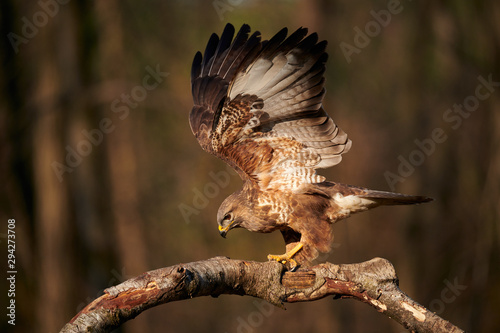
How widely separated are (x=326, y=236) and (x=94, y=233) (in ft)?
19.9

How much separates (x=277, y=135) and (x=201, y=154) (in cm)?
857

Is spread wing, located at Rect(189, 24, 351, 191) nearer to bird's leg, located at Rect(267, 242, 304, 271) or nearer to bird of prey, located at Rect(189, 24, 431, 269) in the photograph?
bird of prey, located at Rect(189, 24, 431, 269)

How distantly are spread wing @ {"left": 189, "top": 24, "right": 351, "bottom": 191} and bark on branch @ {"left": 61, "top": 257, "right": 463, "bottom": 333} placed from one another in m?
1.28

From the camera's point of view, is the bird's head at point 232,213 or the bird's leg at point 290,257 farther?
the bird's head at point 232,213

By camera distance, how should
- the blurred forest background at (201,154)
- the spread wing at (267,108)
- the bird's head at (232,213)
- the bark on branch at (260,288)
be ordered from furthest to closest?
the blurred forest background at (201,154)
the bird's head at (232,213)
the spread wing at (267,108)
the bark on branch at (260,288)

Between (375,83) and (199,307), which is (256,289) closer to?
(375,83)

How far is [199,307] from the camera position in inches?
685

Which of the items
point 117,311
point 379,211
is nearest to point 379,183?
point 379,211

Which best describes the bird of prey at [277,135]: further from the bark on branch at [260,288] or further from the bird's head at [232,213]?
the bark on branch at [260,288]

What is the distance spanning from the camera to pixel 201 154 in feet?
44.9

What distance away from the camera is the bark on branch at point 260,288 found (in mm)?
3248

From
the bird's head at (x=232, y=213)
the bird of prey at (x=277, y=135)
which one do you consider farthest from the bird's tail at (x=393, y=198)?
the bird's head at (x=232, y=213)

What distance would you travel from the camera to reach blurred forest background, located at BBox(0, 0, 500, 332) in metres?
8.99

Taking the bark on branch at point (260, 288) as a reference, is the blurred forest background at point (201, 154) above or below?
above
